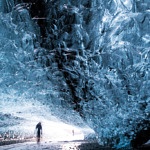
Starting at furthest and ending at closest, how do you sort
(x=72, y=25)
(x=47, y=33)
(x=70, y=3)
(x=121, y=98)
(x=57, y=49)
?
(x=121, y=98)
(x=57, y=49)
(x=47, y=33)
(x=72, y=25)
(x=70, y=3)

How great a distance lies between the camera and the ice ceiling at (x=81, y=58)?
23.8 ft

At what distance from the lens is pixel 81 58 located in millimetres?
10445

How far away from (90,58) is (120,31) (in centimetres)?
269

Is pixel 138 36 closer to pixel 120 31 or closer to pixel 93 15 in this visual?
pixel 120 31

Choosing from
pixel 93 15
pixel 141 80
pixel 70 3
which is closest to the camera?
pixel 70 3

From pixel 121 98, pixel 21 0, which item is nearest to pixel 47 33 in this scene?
pixel 21 0

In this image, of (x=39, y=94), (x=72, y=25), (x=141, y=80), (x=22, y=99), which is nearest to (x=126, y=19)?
(x=72, y=25)

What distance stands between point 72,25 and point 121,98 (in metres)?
8.49

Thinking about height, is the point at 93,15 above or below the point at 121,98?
above

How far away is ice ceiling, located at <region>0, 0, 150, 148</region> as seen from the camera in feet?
23.8

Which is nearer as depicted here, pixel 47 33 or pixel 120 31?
pixel 120 31

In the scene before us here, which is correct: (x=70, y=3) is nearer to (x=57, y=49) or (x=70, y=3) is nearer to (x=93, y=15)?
(x=93, y=15)

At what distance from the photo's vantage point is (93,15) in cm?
734

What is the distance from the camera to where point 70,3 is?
6898 mm
